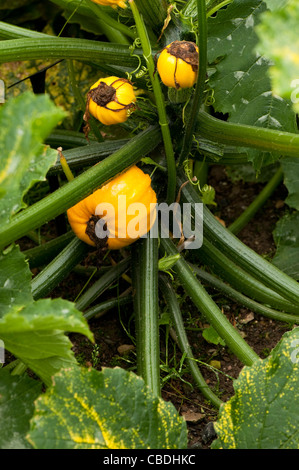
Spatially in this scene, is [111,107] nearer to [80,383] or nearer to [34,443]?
[80,383]

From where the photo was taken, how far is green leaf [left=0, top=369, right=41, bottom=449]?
1.36 meters

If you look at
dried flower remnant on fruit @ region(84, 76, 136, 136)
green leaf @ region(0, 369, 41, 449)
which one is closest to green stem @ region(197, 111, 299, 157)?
dried flower remnant on fruit @ region(84, 76, 136, 136)

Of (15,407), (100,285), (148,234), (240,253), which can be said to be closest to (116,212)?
(148,234)

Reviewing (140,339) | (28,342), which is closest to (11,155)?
(28,342)

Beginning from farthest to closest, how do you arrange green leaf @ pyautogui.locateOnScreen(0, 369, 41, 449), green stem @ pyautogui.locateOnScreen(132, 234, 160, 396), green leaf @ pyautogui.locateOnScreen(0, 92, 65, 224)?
green stem @ pyautogui.locateOnScreen(132, 234, 160, 396), green leaf @ pyautogui.locateOnScreen(0, 369, 41, 449), green leaf @ pyautogui.locateOnScreen(0, 92, 65, 224)

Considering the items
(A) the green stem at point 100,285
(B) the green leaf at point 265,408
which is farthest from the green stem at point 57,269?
(B) the green leaf at point 265,408

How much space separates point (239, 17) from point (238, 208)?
1091 mm

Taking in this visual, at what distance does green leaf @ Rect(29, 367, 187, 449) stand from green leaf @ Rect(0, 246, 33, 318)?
10.8 inches

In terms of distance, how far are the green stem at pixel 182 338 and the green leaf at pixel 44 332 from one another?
638 mm

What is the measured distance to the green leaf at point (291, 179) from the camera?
96.3 inches

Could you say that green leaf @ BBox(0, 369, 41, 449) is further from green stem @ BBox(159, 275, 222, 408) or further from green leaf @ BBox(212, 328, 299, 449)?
green stem @ BBox(159, 275, 222, 408)

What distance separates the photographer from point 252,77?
72.1 inches

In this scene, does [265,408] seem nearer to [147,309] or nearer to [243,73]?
[147,309]

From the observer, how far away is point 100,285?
205 centimetres
